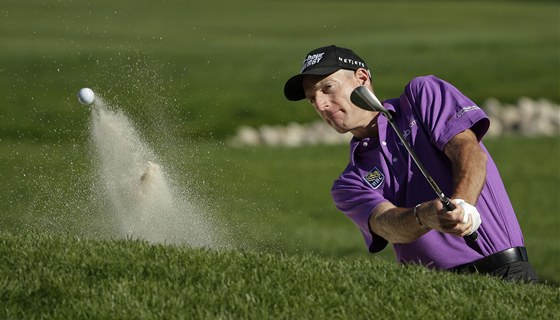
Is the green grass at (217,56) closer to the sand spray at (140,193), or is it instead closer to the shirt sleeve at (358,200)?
the sand spray at (140,193)

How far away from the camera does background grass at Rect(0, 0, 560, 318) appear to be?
527 centimetres

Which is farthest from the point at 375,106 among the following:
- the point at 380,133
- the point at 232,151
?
the point at 232,151

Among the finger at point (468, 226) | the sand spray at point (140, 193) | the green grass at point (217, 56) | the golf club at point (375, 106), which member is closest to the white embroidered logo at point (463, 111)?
the golf club at point (375, 106)

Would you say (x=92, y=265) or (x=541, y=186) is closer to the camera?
(x=92, y=265)

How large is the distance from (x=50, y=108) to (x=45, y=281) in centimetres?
1653

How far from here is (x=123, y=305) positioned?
5.00m

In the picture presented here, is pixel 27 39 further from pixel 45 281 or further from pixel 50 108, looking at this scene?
pixel 45 281

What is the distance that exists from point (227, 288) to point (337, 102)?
1.26 metres

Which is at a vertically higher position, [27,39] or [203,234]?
[27,39]

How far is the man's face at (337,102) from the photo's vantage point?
5863 mm

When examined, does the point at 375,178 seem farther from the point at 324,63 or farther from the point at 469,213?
the point at 469,213

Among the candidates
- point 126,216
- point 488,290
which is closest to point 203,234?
point 126,216

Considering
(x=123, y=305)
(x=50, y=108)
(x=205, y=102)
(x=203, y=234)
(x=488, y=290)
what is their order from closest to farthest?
(x=123, y=305)
(x=488, y=290)
(x=203, y=234)
(x=50, y=108)
(x=205, y=102)

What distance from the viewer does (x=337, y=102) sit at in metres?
5.87
